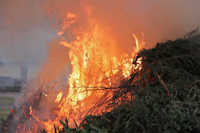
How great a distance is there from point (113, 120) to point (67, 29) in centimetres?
167

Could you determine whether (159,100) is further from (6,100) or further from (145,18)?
(6,100)

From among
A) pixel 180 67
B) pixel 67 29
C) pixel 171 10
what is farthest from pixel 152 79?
pixel 67 29

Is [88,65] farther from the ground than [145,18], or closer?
closer

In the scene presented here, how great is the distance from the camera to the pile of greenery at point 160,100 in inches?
29.2

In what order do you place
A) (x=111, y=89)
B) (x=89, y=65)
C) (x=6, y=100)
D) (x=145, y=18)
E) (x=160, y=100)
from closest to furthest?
(x=160, y=100) → (x=111, y=89) → (x=145, y=18) → (x=89, y=65) → (x=6, y=100)

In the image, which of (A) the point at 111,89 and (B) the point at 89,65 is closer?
(A) the point at 111,89

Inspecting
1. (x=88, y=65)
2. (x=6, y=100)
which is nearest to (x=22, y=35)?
(x=6, y=100)

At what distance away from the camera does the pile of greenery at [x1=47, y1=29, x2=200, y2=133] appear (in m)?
0.74

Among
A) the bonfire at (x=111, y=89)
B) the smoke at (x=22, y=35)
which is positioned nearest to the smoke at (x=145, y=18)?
the bonfire at (x=111, y=89)

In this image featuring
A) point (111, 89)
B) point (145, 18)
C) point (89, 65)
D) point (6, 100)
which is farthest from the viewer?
point (6, 100)

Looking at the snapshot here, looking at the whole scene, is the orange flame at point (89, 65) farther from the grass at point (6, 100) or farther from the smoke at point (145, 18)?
the grass at point (6, 100)

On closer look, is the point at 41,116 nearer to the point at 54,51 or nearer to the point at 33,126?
the point at 33,126

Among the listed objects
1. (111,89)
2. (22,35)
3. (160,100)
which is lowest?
(160,100)

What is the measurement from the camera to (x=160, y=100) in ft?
2.70
